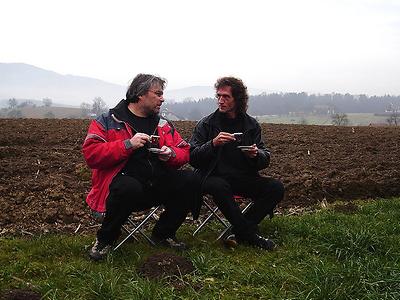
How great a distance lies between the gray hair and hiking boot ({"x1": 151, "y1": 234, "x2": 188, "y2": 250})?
1.57m

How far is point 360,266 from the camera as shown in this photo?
4.37 meters

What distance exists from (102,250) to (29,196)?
8.71 ft

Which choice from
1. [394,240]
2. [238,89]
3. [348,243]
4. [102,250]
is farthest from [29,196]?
[394,240]

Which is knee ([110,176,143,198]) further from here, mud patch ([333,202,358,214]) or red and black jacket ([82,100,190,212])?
mud patch ([333,202,358,214])

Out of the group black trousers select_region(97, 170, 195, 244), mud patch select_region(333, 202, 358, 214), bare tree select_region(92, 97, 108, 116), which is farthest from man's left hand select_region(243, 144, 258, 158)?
mud patch select_region(333, 202, 358, 214)

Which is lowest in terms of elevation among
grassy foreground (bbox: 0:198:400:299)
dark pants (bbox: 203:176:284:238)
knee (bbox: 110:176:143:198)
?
grassy foreground (bbox: 0:198:400:299)

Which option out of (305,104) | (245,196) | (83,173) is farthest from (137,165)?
(305,104)

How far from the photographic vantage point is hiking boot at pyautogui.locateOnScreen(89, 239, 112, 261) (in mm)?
4621

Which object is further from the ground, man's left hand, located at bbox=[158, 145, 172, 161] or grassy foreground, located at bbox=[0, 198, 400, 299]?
man's left hand, located at bbox=[158, 145, 172, 161]

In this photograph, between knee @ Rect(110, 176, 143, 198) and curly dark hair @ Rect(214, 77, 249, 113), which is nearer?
knee @ Rect(110, 176, 143, 198)

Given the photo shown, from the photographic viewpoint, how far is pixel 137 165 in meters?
4.95

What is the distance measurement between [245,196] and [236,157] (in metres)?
0.50

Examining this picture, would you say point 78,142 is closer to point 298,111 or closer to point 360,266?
point 360,266

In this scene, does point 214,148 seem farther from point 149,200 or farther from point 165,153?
point 149,200
